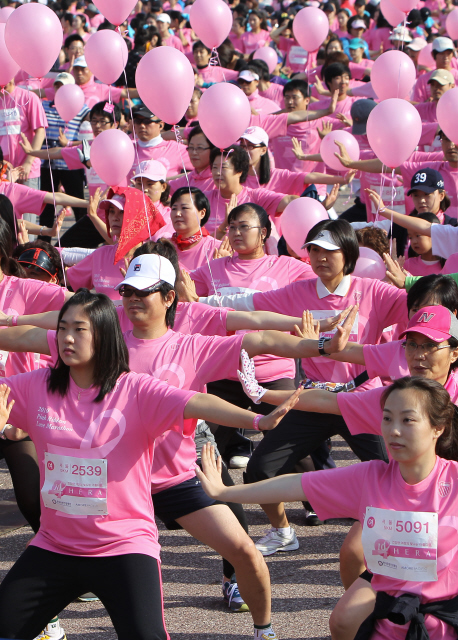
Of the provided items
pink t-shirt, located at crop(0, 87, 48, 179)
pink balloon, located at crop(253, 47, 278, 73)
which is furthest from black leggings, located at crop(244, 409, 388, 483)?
pink balloon, located at crop(253, 47, 278, 73)

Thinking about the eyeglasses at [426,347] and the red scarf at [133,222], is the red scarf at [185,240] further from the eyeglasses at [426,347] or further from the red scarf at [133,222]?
the eyeglasses at [426,347]

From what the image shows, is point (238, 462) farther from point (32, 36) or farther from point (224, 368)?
point (32, 36)

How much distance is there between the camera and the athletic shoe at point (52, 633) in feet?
13.0

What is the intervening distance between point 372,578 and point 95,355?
133 cm

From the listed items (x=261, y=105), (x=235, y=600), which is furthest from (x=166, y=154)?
(x=235, y=600)

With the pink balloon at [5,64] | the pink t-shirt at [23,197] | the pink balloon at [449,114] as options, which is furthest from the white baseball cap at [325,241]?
the pink balloon at [5,64]

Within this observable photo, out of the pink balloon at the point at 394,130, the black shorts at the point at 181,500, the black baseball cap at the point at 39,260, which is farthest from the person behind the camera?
the pink balloon at the point at 394,130

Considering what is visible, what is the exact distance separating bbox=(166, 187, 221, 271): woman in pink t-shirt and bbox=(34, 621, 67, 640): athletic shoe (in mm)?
2904

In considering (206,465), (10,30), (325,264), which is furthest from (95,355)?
(10,30)

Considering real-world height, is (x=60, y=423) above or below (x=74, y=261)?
below

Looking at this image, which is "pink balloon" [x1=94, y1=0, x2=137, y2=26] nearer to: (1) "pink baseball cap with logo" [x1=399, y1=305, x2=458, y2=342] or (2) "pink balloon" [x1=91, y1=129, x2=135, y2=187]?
(2) "pink balloon" [x1=91, y1=129, x2=135, y2=187]

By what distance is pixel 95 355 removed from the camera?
3533 millimetres

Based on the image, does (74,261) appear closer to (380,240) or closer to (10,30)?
(10,30)

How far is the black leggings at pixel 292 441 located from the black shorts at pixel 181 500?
2.51 feet
